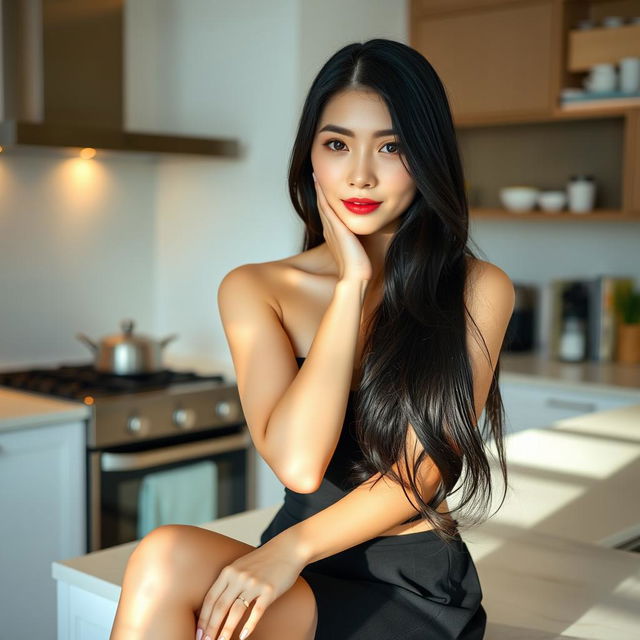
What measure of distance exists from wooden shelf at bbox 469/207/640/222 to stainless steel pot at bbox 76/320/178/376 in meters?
1.29

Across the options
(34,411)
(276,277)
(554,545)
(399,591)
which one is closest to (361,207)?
(276,277)

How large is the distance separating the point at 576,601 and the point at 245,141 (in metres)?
2.53

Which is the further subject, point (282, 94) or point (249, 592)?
point (282, 94)

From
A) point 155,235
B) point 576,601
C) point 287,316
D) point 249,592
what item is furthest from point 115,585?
point 155,235

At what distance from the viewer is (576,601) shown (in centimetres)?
138

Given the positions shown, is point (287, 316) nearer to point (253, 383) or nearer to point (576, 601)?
point (253, 383)

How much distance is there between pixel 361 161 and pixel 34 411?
1.70 m

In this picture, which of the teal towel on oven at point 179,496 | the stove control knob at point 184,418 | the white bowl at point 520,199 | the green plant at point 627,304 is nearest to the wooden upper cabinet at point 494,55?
the white bowl at point 520,199

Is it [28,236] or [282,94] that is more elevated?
[282,94]

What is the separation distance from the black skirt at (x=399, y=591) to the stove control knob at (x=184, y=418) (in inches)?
66.8

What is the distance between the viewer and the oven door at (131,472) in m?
2.81

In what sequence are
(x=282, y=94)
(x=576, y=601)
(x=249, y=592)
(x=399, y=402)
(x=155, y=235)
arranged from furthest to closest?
(x=155, y=235), (x=282, y=94), (x=576, y=601), (x=399, y=402), (x=249, y=592)

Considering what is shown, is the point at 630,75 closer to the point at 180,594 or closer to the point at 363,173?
the point at 363,173

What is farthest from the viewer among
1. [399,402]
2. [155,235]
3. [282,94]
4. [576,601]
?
[155,235]
